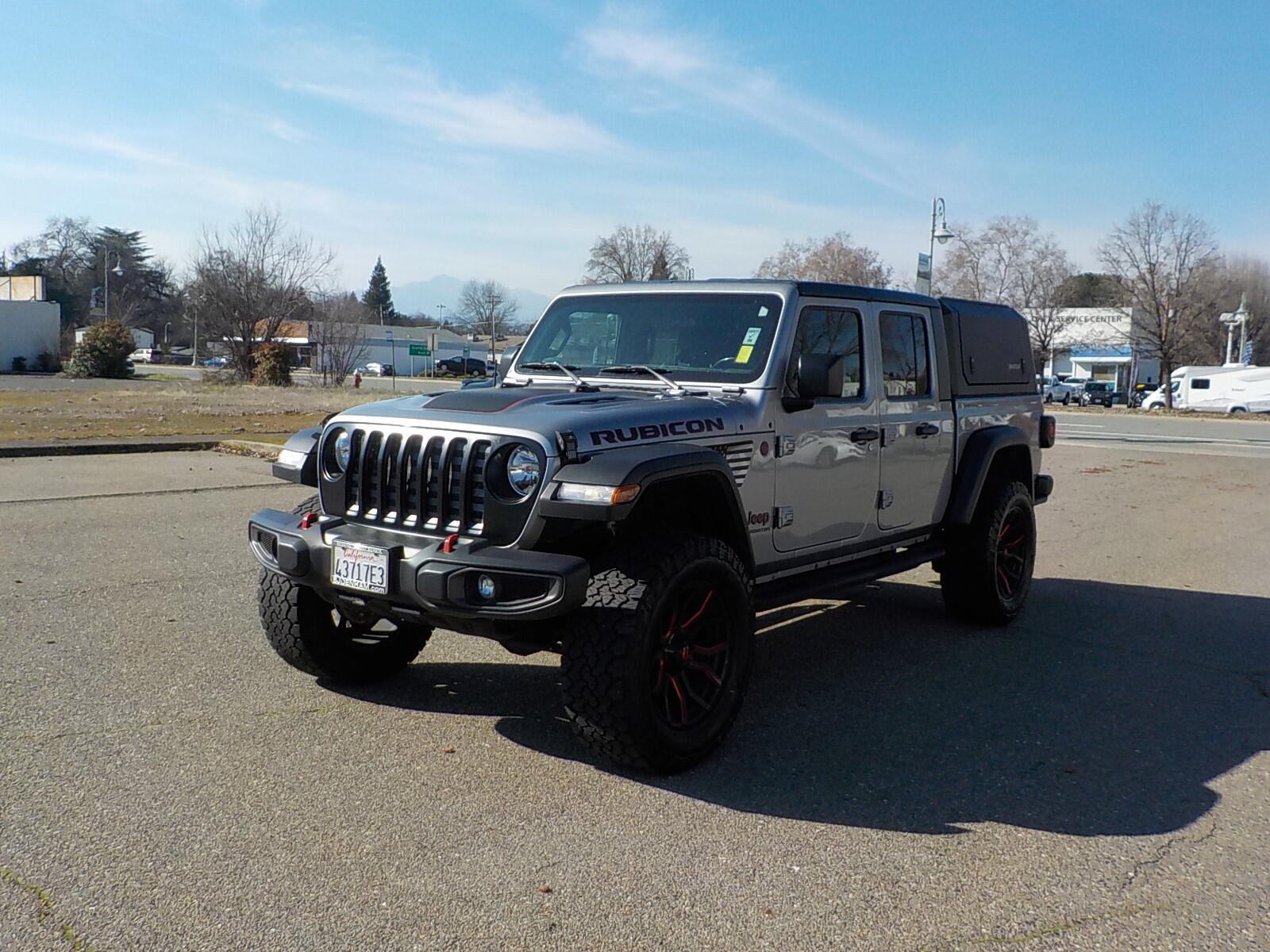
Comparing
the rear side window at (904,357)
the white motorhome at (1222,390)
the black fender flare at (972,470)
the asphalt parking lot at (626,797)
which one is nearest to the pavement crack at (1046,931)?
the asphalt parking lot at (626,797)

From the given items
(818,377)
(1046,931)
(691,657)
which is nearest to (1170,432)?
(818,377)

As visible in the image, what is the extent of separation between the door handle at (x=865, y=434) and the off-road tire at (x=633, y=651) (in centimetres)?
153

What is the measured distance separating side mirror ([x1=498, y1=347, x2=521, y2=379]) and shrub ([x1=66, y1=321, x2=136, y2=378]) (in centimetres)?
4314

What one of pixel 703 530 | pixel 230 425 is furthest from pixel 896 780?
pixel 230 425

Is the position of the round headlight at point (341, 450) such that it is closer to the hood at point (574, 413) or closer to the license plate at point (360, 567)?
the hood at point (574, 413)

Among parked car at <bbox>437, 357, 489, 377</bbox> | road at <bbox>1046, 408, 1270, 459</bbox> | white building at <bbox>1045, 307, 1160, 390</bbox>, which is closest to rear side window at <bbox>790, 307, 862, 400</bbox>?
road at <bbox>1046, 408, 1270, 459</bbox>

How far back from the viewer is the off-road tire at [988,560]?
680 cm

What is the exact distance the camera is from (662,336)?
5.65 m

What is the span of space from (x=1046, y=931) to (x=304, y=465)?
3.55m

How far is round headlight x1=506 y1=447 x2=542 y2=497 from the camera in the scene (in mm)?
4246

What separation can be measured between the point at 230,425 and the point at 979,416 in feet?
53.3

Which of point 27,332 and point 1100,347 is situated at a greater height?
point 1100,347

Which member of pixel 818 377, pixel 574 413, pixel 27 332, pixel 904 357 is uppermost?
pixel 27 332

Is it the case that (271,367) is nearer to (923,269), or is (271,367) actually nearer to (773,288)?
(923,269)
